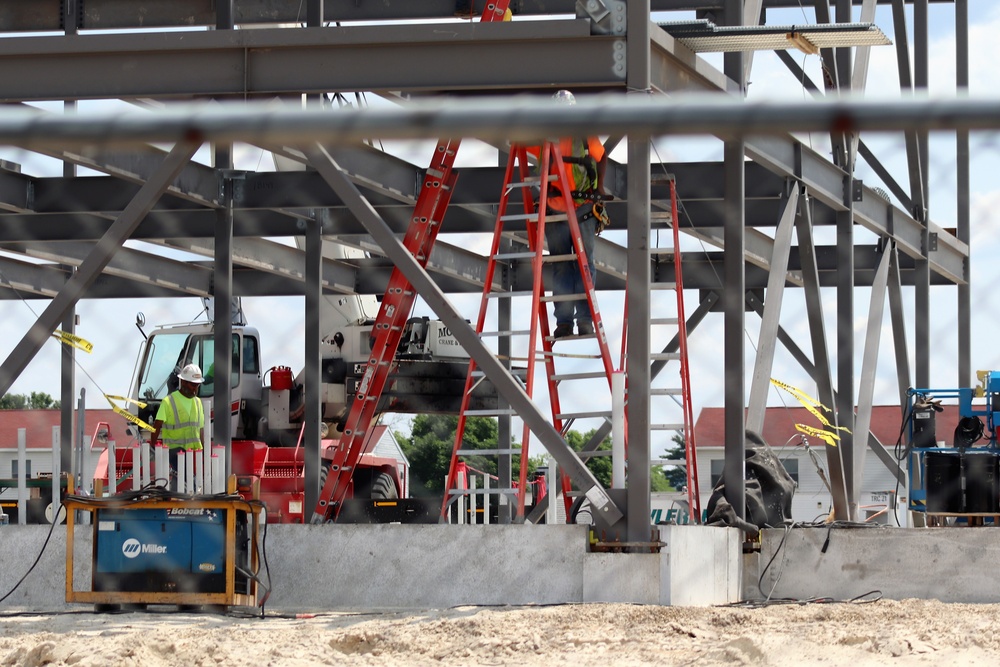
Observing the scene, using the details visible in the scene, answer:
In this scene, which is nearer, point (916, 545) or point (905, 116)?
point (905, 116)

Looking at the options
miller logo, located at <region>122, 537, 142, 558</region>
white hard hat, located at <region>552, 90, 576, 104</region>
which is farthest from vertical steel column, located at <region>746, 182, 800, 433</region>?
miller logo, located at <region>122, 537, 142, 558</region>

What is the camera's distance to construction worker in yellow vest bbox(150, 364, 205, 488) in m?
13.7

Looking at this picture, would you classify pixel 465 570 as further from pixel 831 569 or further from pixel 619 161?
pixel 619 161

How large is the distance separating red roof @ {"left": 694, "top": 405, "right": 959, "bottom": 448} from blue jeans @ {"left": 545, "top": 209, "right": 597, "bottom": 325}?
799 inches

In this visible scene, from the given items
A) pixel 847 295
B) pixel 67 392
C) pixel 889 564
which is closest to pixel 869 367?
pixel 847 295

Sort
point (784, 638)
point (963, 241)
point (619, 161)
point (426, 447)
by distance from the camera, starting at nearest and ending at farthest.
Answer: point (784, 638) → point (619, 161) → point (963, 241) → point (426, 447)

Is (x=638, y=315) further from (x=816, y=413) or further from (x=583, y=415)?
Result: (x=816, y=413)

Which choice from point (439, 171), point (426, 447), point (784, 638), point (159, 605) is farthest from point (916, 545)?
point (426, 447)

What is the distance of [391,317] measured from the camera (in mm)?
13016

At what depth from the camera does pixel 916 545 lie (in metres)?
12.1

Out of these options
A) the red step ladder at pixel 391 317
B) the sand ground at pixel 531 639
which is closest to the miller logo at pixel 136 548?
the sand ground at pixel 531 639

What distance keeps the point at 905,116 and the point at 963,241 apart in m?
18.5

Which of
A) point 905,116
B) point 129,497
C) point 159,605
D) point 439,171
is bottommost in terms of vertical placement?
point 159,605

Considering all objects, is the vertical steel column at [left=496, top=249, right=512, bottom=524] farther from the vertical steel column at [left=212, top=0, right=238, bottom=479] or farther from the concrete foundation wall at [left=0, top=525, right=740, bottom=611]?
the concrete foundation wall at [left=0, top=525, right=740, bottom=611]
